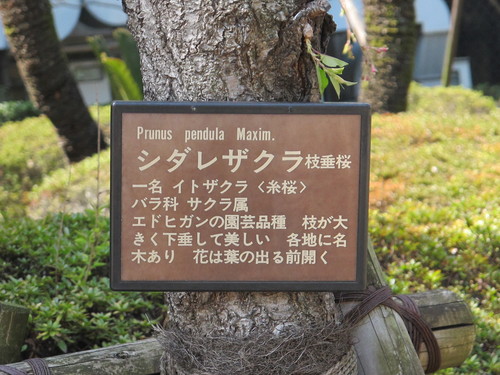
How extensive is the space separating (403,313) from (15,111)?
12170mm

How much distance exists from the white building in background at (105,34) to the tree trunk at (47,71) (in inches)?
266

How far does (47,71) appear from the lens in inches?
305

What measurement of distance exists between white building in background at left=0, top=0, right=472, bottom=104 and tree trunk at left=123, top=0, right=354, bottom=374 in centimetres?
1286

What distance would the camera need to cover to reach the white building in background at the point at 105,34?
14.8 meters

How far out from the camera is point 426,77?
16.2 meters

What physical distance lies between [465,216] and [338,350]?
2.61 m

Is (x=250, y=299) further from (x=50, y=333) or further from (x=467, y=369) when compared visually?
(x=467, y=369)

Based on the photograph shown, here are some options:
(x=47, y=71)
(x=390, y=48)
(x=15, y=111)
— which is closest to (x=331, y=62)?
(x=390, y=48)

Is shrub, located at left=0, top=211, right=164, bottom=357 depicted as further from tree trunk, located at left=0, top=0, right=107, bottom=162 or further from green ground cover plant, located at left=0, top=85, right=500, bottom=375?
tree trunk, located at left=0, top=0, right=107, bottom=162

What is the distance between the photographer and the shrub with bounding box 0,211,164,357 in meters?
3.01

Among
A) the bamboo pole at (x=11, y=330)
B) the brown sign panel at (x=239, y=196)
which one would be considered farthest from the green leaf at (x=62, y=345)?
the brown sign panel at (x=239, y=196)

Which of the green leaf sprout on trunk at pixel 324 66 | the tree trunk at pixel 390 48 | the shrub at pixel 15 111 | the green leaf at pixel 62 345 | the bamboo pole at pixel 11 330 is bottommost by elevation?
the shrub at pixel 15 111

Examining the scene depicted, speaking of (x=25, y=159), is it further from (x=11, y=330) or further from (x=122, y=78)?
(x=11, y=330)

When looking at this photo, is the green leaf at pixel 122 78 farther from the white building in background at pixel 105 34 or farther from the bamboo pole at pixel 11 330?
the white building in background at pixel 105 34
